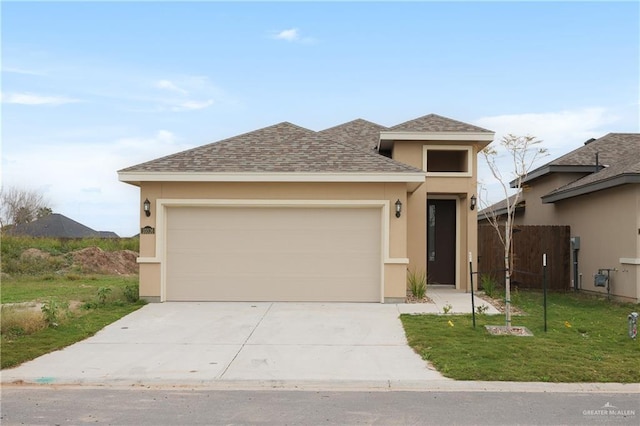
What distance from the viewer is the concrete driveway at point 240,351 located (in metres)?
8.01

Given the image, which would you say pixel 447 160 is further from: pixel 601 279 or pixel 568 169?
pixel 601 279

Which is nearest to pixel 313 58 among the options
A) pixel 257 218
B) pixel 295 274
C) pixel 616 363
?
pixel 257 218

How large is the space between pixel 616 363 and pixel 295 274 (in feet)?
25.6

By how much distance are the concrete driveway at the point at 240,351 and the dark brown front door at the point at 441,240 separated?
4527 millimetres

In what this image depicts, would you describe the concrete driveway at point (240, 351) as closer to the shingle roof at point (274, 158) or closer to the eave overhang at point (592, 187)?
the shingle roof at point (274, 158)

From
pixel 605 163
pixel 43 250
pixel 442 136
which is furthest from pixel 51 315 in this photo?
pixel 43 250

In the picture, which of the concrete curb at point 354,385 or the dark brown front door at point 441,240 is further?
the dark brown front door at point 441,240

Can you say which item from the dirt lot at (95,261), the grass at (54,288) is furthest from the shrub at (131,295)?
the dirt lot at (95,261)

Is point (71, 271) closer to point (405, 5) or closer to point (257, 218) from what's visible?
point (257, 218)

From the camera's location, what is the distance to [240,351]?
9.59 m

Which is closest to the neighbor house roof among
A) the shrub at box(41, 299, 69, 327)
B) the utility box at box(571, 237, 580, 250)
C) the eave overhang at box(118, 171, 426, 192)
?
the utility box at box(571, 237, 580, 250)

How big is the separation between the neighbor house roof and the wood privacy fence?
127 centimetres

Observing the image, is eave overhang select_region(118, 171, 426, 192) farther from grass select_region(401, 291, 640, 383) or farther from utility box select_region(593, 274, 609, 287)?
utility box select_region(593, 274, 609, 287)

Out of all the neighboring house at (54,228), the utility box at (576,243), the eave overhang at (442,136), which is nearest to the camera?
the eave overhang at (442,136)
